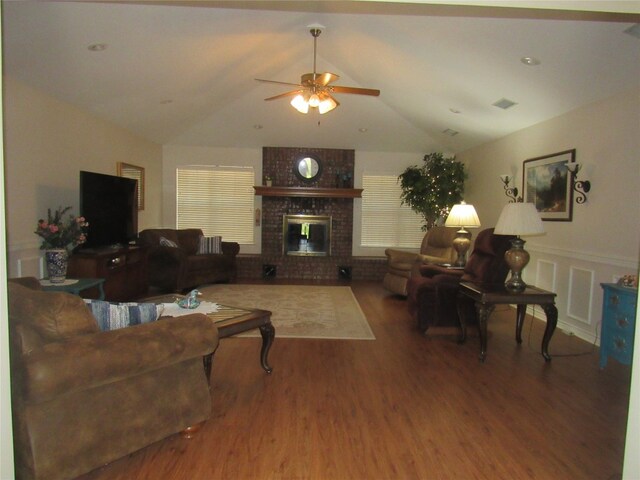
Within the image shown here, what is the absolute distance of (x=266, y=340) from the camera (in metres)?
3.22

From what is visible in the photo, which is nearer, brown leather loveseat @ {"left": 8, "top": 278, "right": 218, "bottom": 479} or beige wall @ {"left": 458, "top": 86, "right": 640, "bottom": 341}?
brown leather loveseat @ {"left": 8, "top": 278, "right": 218, "bottom": 479}

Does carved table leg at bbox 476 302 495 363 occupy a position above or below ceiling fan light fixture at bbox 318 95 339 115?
below

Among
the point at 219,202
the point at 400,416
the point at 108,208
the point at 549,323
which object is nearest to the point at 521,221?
the point at 549,323

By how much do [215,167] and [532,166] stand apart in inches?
221

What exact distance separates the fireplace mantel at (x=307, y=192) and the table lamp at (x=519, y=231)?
442cm

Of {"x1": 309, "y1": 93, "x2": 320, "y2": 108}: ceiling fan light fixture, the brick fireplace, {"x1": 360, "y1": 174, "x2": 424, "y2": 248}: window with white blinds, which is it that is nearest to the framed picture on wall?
{"x1": 309, "y1": 93, "x2": 320, "y2": 108}: ceiling fan light fixture

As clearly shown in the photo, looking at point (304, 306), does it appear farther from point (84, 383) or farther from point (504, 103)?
point (84, 383)

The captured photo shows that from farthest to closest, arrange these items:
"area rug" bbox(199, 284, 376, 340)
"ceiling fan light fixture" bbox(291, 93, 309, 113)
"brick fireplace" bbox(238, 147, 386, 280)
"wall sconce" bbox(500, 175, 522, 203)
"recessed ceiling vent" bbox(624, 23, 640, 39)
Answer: "brick fireplace" bbox(238, 147, 386, 280)
"wall sconce" bbox(500, 175, 522, 203)
"ceiling fan light fixture" bbox(291, 93, 309, 113)
"area rug" bbox(199, 284, 376, 340)
"recessed ceiling vent" bbox(624, 23, 640, 39)

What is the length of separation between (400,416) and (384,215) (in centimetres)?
613

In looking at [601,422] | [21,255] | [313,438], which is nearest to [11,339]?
[313,438]

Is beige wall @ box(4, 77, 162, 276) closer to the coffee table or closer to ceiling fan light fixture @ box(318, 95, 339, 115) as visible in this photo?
the coffee table

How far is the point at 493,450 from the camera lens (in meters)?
2.26

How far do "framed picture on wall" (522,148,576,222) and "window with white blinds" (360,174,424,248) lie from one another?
3.23m

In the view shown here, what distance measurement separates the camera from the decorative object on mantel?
3.80m
